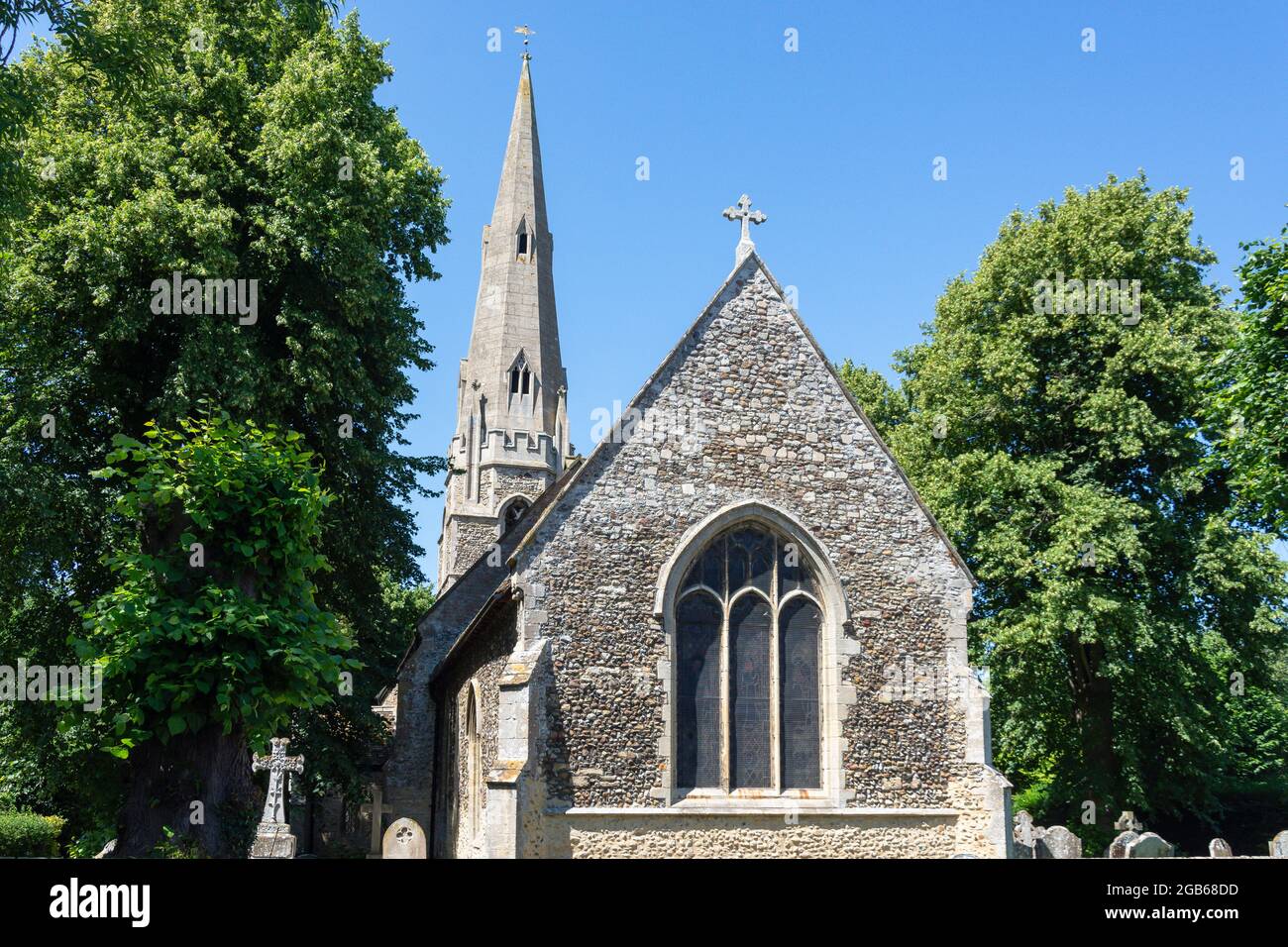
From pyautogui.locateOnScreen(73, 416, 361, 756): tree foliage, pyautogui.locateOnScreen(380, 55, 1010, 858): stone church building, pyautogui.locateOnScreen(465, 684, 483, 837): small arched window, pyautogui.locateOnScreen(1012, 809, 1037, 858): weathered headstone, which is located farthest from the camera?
pyautogui.locateOnScreen(465, 684, 483, 837): small arched window

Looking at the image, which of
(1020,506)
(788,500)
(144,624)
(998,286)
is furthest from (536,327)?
(144,624)

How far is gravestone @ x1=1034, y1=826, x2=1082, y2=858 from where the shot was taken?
17.5m

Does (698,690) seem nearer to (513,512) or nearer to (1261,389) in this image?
(1261,389)

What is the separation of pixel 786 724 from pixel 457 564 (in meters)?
21.7

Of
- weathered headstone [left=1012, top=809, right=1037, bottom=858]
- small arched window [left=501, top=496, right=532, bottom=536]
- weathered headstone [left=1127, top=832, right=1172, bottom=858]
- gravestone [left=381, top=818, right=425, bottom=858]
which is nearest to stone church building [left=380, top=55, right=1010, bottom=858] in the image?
gravestone [left=381, top=818, right=425, bottom=858]

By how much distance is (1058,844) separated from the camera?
18.1m

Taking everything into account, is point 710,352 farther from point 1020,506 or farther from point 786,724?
point 1020,506

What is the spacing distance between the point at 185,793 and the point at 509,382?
28210 mm

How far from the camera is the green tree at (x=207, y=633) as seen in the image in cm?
991

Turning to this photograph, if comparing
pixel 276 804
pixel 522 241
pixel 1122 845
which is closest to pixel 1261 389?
pixel 1122 845

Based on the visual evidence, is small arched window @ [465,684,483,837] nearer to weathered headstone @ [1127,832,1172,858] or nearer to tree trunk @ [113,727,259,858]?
tree trunk @ [113,727,259,858]

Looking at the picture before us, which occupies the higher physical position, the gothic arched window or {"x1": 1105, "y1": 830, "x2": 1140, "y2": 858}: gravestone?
the gothic arched window

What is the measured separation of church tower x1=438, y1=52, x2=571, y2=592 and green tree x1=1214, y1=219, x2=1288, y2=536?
23.1 meters

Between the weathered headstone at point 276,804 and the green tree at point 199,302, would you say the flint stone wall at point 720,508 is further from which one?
the weathered headstone at point 276,804
